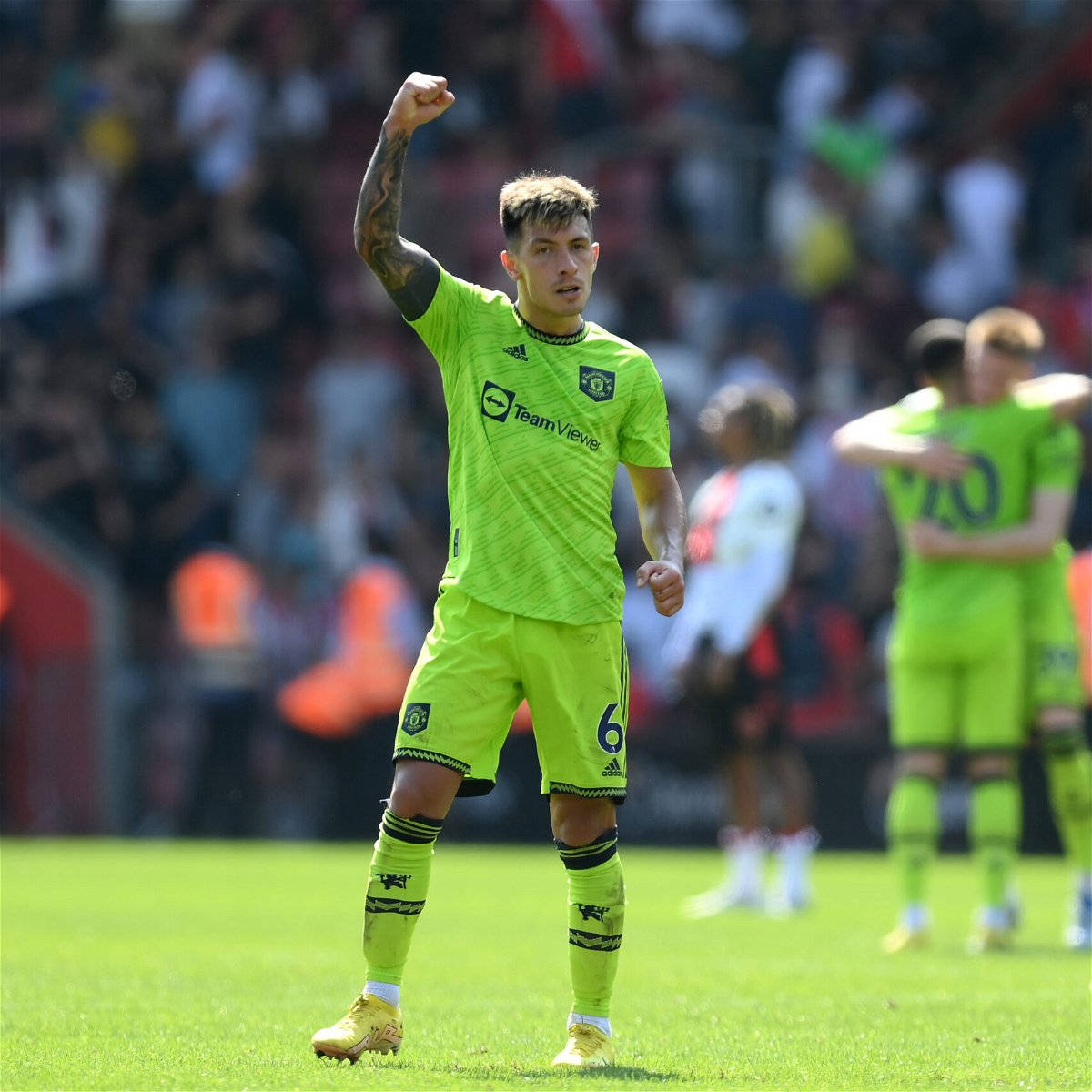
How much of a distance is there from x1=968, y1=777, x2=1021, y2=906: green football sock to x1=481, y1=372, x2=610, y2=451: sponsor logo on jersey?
14.4ft

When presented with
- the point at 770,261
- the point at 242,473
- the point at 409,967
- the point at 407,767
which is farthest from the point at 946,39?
the point at 407,767

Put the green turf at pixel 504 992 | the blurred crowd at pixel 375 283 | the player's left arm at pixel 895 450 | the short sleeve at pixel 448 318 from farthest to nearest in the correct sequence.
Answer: the blurred crowd at pixel 375 283 → the player's left arm at pixel 895 450 → the short sleeve at pixel 448 318 → the green turf at pixel 504 992

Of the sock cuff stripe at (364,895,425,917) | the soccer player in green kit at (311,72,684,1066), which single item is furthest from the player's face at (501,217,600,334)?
the sock cuff stripe at (364,895,425,917)

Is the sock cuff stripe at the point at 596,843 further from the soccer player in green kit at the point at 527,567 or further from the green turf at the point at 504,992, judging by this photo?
the green turf at the point at 504,992

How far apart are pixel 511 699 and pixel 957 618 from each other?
413cm

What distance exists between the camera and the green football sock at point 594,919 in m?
6.13

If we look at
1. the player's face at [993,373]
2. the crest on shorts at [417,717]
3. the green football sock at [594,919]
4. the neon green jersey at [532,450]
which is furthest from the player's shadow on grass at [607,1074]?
the player's face at [993,373]

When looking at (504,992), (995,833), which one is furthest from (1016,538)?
(504,992)

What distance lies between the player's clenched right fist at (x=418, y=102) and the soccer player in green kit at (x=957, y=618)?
423 cm

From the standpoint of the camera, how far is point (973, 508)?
9914 millimetres

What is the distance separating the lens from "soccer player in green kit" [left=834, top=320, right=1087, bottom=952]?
9.84 m

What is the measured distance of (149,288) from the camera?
21.4 meters

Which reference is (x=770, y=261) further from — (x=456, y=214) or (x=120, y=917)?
(x=120, y=917)

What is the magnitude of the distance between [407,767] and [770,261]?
14673 millimetres
